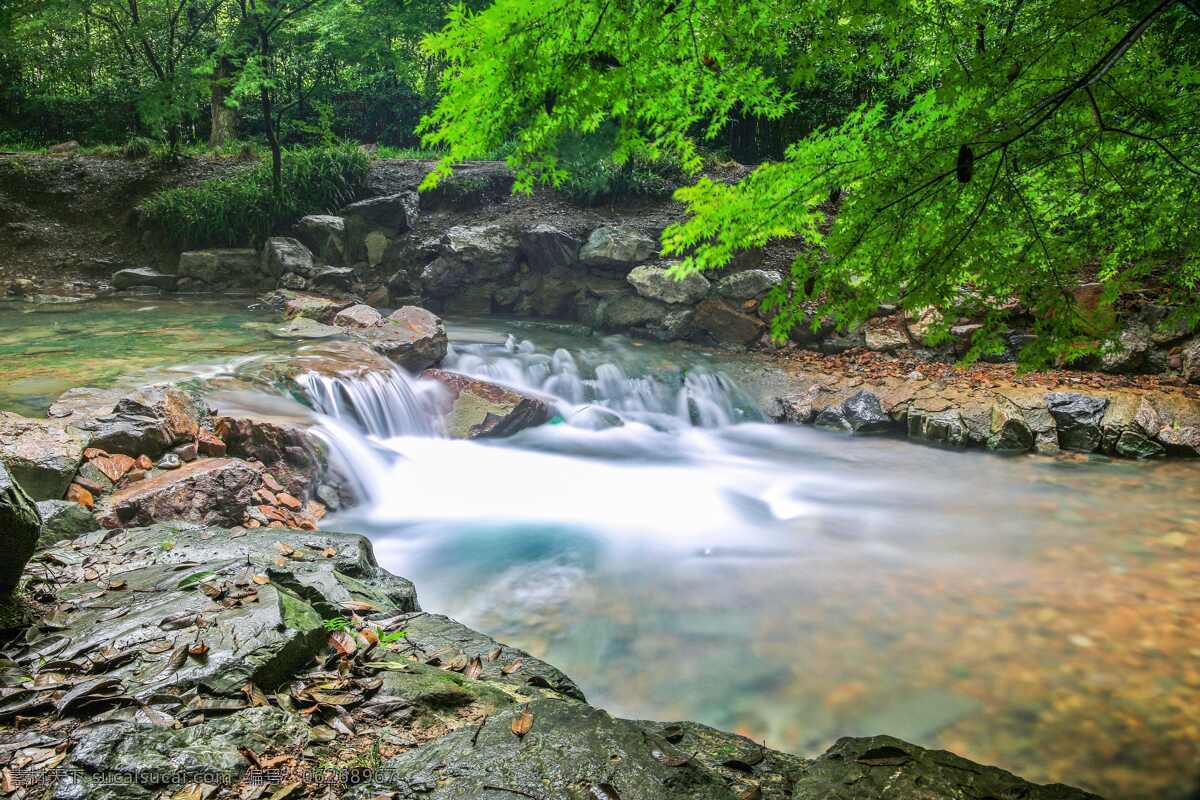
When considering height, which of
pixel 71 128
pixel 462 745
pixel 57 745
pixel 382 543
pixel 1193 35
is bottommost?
pixel 382 543

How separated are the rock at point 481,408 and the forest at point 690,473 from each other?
7 cm

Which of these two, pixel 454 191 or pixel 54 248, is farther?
pixel 454 191

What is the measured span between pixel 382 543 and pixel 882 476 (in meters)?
6.35

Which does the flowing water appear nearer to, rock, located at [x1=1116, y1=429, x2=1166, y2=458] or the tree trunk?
rock, located at [x1=1116, y1=429, x2=1166, y2=458]

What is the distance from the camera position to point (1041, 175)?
319 cm

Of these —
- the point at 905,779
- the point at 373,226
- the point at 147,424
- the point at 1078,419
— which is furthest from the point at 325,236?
the point at 905,779

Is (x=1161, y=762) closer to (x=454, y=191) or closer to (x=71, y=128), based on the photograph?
(x=454, y=191)

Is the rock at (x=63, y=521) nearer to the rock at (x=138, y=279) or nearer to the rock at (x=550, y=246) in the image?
the rock at (x=550, y=246)

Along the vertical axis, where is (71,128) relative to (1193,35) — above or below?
above

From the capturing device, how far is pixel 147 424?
18.2 feet

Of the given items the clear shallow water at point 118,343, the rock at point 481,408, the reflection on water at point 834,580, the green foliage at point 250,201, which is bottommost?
the reflection on water at point 834,580

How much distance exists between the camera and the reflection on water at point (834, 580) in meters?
3.84

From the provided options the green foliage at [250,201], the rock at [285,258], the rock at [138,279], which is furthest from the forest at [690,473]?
the green foliage at [250,201]

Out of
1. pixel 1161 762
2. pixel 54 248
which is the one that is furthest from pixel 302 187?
pixel 1161 762
